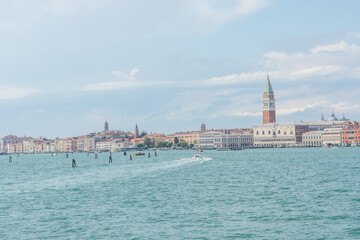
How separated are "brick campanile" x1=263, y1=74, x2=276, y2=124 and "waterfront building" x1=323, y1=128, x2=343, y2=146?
1127 inches

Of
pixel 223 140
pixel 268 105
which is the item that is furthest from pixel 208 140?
pixel 268 105

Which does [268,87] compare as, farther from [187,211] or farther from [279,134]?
[187,211]

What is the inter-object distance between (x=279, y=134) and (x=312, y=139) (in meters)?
12.1

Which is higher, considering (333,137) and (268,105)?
(268,105)

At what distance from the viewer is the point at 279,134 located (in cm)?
17788

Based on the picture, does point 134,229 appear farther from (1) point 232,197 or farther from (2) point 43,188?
(2) point 43,188

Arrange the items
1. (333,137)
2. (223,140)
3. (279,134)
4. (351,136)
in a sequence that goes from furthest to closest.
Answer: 1. (223,140)
2. (279,134)
3. (333,137)
4. (351,136)

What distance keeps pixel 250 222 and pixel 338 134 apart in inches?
5770

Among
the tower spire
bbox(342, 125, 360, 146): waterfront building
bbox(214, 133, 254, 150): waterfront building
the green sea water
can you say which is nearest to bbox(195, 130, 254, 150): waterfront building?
bbox(214, 133, 254, 150): waterfront building

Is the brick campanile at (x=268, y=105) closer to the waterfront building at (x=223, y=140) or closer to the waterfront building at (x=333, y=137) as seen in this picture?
the waterfront building at (x=223, y=140)

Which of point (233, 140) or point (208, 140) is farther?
point (208, 140)

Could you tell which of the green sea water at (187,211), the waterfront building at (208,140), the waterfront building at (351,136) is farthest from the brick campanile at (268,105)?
the green sea water at (187,211)

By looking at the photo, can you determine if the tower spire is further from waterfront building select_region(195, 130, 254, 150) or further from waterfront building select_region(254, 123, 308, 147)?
waterfront building select_region(195, 130, 254, 150)

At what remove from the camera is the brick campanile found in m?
190
